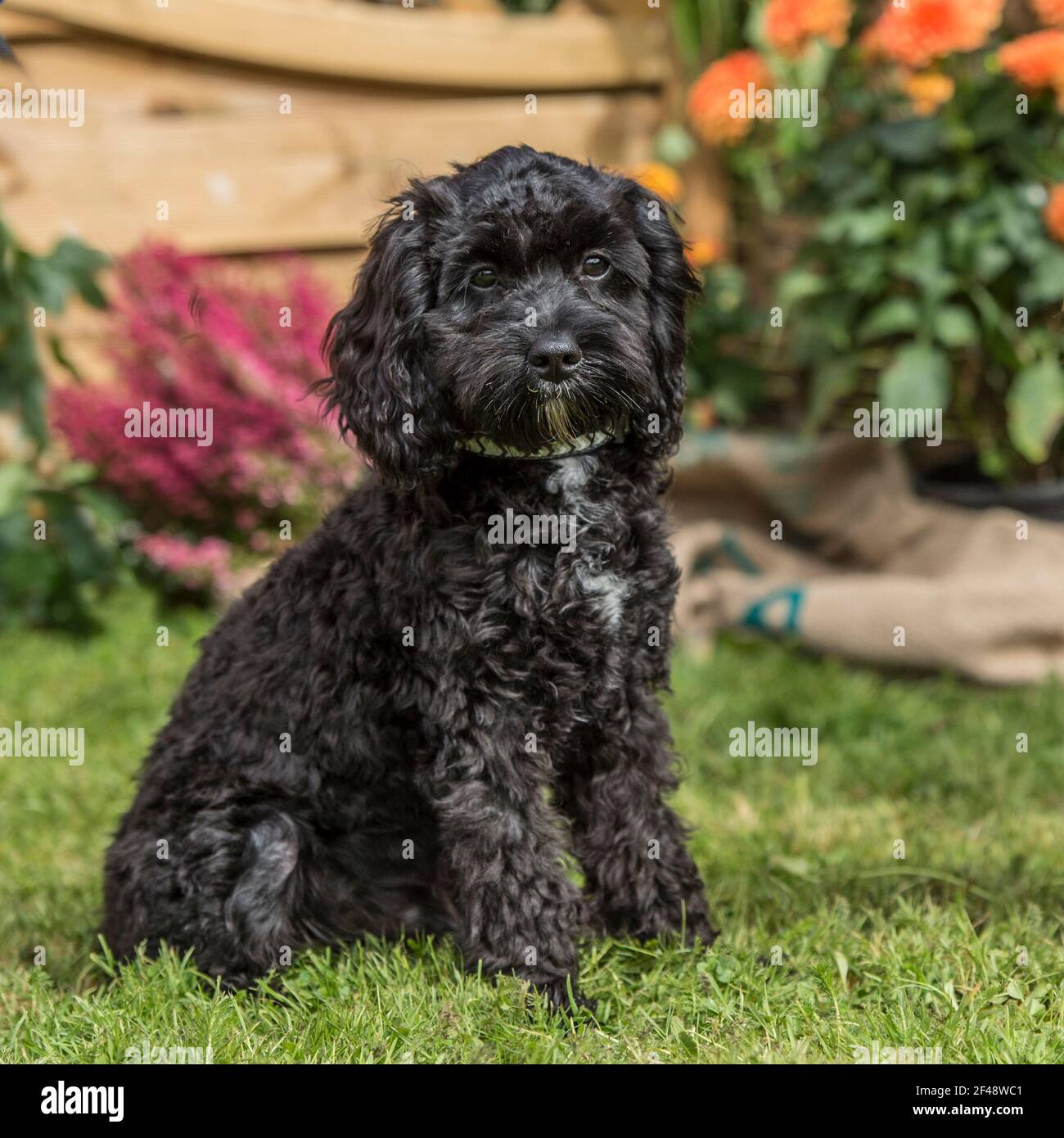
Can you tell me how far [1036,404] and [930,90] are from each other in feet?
4.42

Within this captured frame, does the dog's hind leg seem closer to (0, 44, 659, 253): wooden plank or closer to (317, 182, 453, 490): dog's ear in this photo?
(317, 182, 453, 490): dog's ear

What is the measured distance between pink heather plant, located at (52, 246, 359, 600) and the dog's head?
3.18 meters

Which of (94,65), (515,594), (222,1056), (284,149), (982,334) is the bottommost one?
(222,1056)

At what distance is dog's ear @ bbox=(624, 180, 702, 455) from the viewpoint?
3.13 meters

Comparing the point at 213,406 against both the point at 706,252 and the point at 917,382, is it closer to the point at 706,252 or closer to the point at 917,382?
the point at 706,252

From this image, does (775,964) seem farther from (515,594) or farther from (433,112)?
(433,112)

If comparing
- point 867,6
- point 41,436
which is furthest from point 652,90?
point 41,436

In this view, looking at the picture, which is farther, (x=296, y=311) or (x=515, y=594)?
(x=296, y=311)

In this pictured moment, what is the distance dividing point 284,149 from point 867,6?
9.10ft

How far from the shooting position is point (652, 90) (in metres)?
6.94

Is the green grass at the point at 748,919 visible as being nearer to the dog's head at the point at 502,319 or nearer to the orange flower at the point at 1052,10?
the dog's head at the point at 502,319

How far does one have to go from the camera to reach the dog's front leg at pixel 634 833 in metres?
3.24

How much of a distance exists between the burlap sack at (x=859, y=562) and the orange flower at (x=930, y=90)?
55.5 inches

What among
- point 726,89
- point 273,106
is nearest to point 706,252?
point 726,89
